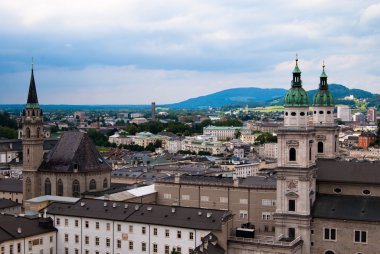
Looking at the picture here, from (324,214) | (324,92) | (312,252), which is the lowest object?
(312,252)

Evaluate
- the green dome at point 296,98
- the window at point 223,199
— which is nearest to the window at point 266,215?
the window at point 223,199

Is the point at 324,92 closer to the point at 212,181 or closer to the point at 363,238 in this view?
the point at 212,181

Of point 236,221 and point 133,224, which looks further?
point 236,221

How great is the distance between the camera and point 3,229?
211ft

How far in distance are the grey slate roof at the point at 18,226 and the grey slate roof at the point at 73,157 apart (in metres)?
19.1

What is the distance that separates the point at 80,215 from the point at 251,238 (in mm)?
20267

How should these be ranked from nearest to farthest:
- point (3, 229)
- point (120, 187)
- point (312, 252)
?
point (3, 229) < point (312, 252) < point (120, 187)

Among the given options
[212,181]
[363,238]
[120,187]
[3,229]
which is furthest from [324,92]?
[3,229]

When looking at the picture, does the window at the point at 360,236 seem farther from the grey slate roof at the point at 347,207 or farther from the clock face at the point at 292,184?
the clock face at the point at 292,184

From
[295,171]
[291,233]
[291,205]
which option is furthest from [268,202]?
[295,171]

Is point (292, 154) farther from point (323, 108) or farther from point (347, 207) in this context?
point (323, 108)

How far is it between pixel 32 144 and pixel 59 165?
6.33 m

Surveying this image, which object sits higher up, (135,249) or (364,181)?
(364,181)

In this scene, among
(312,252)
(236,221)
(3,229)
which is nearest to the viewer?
(3,229)
